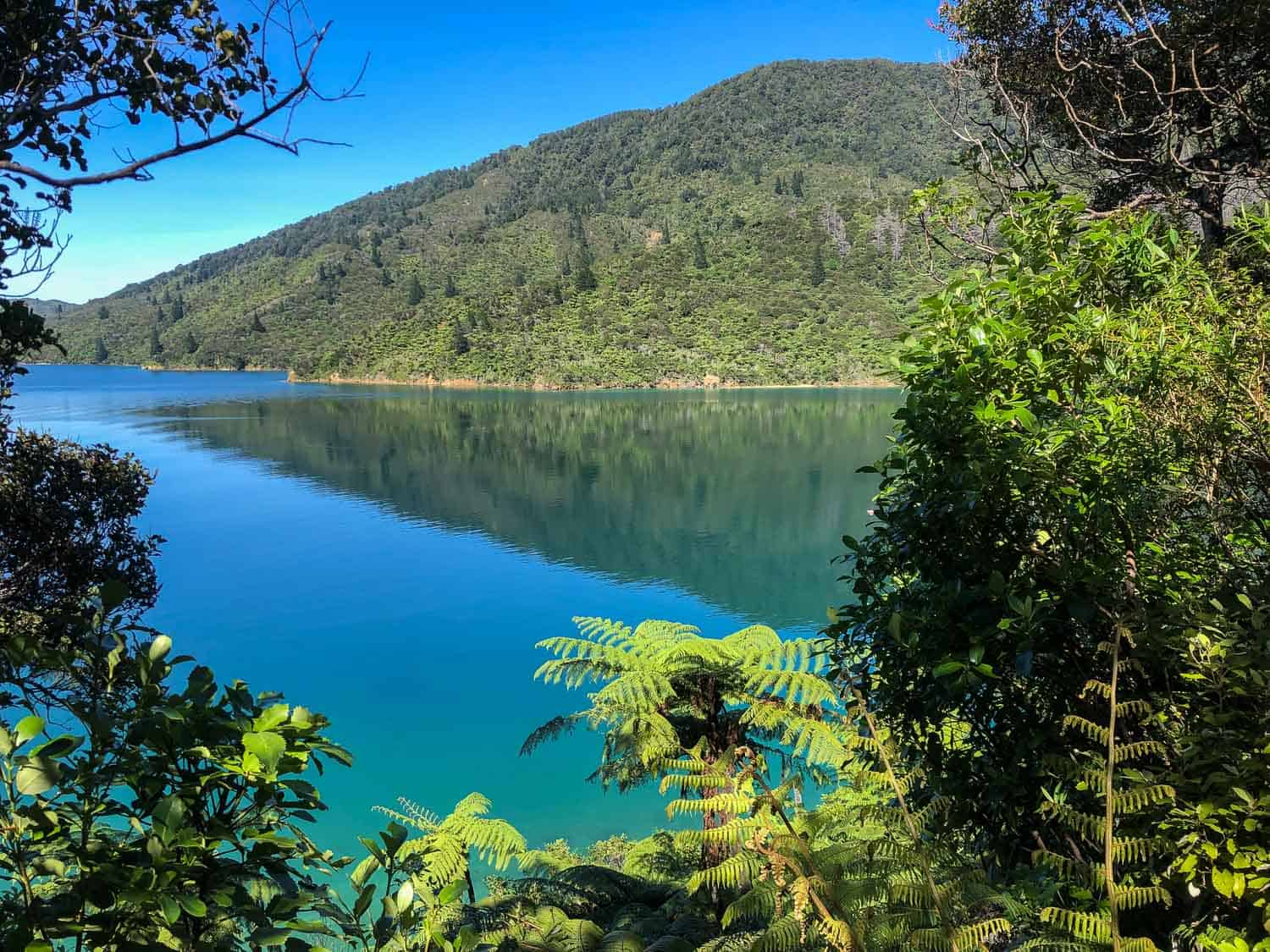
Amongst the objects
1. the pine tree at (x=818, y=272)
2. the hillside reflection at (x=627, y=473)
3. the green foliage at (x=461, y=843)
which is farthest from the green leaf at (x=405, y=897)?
the pine tree at (x=818, y=272)

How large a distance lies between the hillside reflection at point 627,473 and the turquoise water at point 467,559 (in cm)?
14

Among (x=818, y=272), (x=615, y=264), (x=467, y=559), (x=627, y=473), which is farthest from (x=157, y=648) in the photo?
(x=615, y=264)

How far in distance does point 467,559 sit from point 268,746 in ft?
60.7

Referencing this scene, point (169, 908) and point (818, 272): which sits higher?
point (818, 272)

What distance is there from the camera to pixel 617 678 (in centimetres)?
523

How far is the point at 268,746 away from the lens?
0.89 m

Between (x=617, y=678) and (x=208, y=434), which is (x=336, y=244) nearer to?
(x=208, y=434)

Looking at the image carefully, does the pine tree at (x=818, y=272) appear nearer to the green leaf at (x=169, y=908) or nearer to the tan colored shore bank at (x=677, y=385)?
the tan colored shore bank at (x=677, y=385)

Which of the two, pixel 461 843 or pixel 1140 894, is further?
pixel 461 843

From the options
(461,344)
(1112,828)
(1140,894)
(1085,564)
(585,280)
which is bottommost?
(1140,894)

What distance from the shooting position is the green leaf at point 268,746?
2.92ft

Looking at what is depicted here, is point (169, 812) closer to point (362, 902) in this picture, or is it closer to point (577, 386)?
point (362, 902)

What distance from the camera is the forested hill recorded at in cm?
7450

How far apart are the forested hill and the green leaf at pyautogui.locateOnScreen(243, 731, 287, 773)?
55.5 meters
